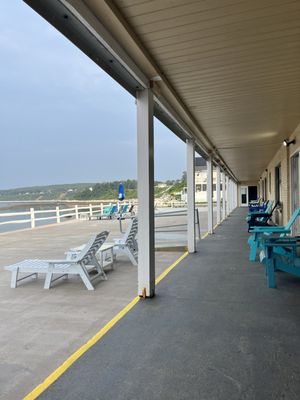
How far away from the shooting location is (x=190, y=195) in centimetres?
716

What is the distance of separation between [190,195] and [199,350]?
15.5ft

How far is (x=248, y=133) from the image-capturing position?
295 inches

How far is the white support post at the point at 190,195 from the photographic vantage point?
23.0 ft

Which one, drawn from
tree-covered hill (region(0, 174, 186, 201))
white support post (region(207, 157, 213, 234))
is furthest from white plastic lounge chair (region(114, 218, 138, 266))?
tree-covered hill (region(0, 174, 186, 201))

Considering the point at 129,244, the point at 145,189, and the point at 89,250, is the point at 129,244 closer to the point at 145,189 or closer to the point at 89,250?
the point at 89,250

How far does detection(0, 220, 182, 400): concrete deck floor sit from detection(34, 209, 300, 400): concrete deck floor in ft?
0.77

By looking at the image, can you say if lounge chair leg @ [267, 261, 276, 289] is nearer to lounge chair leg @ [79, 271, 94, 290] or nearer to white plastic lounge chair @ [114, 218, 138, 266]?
lounge chair leg @ [79, 271, 94, 290]

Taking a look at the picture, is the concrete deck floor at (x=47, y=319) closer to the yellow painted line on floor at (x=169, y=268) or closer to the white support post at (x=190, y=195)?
the yellow painted line on floor at (x=169, y=268)

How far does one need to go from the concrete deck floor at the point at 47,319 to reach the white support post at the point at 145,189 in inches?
15.7

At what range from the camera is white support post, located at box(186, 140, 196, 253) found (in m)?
7.01

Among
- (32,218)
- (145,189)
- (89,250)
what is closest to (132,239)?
(89,250)

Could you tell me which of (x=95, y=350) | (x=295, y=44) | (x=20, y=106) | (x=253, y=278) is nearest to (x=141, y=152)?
(x=295, y=44)

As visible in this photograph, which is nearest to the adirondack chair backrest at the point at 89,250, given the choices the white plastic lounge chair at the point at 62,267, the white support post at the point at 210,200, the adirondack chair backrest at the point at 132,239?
the white plastic lounge chair at the point at 62,267

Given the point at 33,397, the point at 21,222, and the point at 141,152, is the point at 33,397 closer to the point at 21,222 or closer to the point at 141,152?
Result: the point at 141,152
